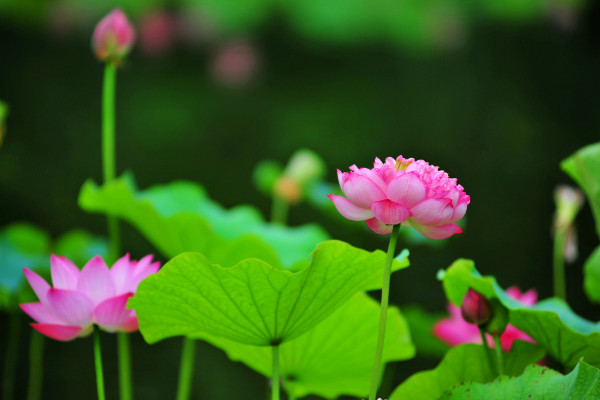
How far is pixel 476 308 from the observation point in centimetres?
50

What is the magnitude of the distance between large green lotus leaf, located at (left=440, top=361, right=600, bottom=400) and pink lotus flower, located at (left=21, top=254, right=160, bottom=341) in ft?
0.72

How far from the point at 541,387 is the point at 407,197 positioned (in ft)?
0.49

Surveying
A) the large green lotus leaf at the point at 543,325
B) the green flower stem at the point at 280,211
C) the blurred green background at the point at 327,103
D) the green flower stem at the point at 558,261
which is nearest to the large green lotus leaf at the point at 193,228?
the large green lotus leaf at the point at 543,325

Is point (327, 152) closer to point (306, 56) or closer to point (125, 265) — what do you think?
point (306, 56)

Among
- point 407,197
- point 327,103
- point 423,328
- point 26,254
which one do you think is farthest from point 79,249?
point 327,103

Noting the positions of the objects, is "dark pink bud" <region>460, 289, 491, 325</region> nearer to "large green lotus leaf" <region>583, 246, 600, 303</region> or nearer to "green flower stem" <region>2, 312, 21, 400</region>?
"large green lotus leaf" <region>583, 246, 600, 303</region>

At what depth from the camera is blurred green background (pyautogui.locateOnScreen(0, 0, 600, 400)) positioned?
2.42m

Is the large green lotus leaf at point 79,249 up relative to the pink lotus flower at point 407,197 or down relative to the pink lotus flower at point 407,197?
up

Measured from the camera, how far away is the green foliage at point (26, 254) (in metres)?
0.90

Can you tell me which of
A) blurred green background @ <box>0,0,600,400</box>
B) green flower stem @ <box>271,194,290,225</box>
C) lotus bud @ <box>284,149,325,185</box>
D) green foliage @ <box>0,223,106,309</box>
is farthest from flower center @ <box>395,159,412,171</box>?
blurred green background @ <box>0,0,600,400</box>

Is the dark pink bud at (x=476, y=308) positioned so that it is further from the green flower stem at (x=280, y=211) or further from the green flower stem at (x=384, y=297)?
the green flower stem at (x=280, y=211)

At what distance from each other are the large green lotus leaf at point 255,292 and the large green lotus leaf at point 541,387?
3.6 inches

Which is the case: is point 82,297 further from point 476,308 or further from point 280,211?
point 280,211

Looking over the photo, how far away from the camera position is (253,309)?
0.47m
